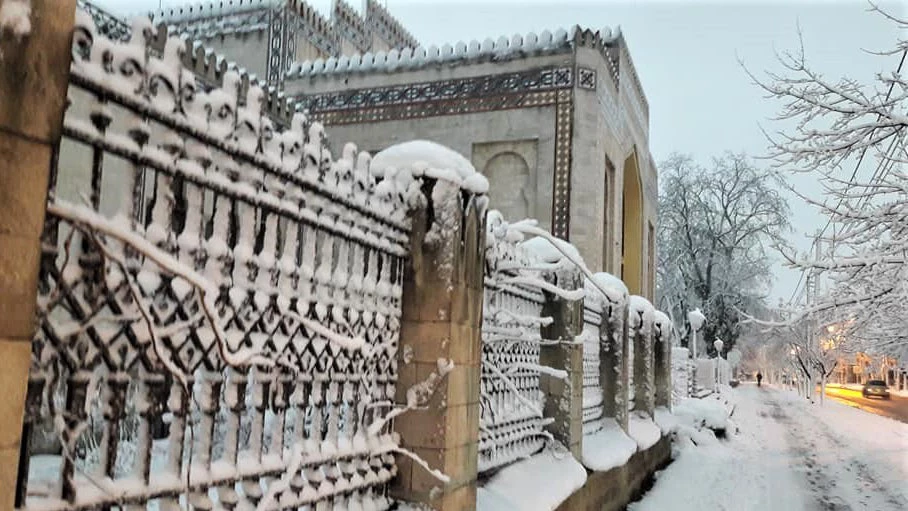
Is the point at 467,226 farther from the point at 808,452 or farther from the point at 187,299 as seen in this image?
the point at 808,452

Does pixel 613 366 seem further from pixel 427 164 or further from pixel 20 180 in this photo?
pixel 20 180

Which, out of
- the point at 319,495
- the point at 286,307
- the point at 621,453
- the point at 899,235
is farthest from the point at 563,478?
the point at 899,235

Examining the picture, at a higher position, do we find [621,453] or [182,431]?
[182,431]

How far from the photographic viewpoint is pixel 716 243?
31609 millimetres

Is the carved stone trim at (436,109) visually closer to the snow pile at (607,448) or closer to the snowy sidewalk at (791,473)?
the snowy sidewalk at (791,473)

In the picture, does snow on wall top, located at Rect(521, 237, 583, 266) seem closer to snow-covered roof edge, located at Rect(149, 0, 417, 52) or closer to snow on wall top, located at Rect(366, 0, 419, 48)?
snow-covered roof edge, located at Rect(149, 0, 417, 52)

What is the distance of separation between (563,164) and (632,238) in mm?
7127

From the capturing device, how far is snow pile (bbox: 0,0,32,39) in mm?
1451

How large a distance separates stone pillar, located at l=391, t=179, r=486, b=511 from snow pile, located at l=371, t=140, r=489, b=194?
0.19ft

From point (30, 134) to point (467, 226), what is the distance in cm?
254

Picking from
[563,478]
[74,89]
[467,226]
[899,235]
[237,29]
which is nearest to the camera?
[74,89]

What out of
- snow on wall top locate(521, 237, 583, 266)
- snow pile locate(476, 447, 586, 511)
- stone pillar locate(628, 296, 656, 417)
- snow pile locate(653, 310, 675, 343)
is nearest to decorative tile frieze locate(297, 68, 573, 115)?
snow pile locate(653, 310, 675, 343)

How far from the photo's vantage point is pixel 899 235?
24.3 ft

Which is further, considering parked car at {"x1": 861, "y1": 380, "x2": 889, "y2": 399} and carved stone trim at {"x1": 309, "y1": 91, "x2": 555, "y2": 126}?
parked car at {"x1": 861, "y1": 380, "x2": 889, "y2": 399}
